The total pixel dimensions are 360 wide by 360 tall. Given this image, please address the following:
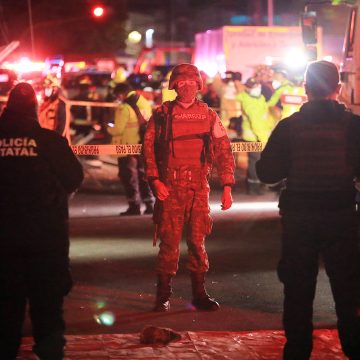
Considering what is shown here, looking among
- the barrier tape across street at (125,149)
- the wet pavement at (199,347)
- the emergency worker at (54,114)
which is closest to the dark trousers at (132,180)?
the emergency worker at (54,114)

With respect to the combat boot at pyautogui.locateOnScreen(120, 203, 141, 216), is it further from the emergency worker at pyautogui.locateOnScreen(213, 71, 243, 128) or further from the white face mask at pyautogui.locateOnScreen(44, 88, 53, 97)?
the emergency worker at pyautogui.locateOnScreen(213, 71, 243, 128)

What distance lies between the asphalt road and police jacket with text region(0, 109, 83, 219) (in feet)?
6.37

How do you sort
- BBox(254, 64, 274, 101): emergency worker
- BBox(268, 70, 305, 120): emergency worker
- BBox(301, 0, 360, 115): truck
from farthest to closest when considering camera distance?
BBox(254, 64, 274, 101): emergency worker → BBox(268, 70, 305, 120): emergency worker → BBox(301, 0, 360, 115): truck

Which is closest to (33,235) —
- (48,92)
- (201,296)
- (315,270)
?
(315,270)

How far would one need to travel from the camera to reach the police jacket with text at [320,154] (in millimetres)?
5812

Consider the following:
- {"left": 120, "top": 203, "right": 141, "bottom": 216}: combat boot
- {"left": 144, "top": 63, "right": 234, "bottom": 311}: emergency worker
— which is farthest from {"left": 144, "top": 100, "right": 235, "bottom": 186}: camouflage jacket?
{"left": 120, "top": 203, "right": 141, "bottom": 216}: combat boot

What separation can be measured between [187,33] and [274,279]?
239 ft

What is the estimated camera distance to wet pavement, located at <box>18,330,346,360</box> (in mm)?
6652

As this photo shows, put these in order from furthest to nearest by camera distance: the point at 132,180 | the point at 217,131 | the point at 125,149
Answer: the point at 132,180 → the point at 125,149 → the point at 217,131

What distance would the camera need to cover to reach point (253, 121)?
1691 centimetres

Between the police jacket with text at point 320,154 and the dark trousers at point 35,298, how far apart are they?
1.39m

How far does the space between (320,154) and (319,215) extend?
35 centimetres

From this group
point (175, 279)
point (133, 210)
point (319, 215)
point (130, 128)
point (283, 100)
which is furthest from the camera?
point (283, 100)

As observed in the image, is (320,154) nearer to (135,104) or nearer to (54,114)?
(135,104)
